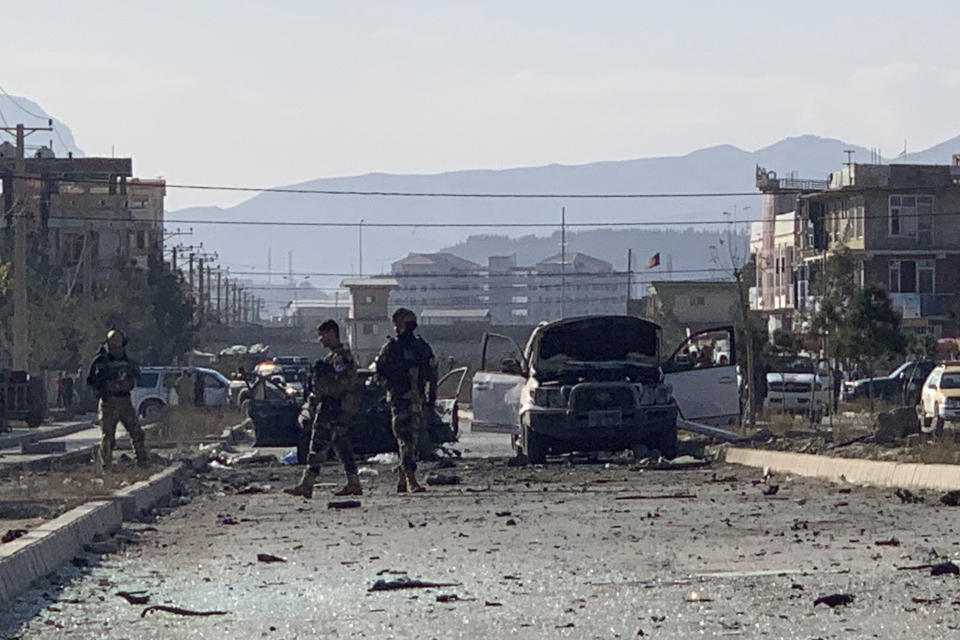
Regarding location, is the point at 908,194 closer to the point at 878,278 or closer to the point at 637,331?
the point at 878,278

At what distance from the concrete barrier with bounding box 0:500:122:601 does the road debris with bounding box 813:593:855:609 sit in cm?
406

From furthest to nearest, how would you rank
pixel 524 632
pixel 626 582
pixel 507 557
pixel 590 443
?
pixel 590 443 → pixel 507 557 → pixel 626 582 → pixel 524 632

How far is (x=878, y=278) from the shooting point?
92688 millimetres

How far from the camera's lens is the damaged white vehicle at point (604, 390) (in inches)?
971

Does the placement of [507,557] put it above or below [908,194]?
below

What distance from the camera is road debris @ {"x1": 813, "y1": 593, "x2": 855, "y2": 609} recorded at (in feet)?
30.6

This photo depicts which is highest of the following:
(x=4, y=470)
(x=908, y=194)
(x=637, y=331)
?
(x=908, y=194)

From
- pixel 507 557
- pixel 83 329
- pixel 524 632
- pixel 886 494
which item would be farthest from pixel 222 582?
pixel 83 329

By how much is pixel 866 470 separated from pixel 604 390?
5.86 metres

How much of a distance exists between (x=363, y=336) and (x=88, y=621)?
183164mm

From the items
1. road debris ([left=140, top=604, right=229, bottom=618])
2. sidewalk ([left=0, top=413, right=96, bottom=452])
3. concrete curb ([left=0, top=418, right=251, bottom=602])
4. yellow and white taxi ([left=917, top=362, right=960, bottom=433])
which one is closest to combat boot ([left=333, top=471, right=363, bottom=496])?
concrete curb ([left=0, top=418, right=251, bottom=602])

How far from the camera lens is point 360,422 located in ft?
87.4

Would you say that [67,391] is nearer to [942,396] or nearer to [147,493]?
[942,396]

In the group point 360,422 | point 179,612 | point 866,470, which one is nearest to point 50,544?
point 179,612
